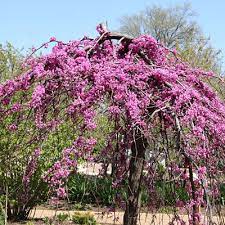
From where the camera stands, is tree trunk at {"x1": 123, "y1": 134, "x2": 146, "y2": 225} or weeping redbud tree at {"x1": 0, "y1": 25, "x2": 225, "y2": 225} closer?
weeping redbud tree at {"x1": 0, "y1": 25, "x2": 225, "y2": 225}

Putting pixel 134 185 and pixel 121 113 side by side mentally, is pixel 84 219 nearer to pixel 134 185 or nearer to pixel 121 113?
pixel 134 185

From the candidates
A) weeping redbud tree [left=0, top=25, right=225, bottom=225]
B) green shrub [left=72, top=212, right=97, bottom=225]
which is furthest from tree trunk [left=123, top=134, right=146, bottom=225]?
green shrub [left=72, top=212, right=97, bottom=225]

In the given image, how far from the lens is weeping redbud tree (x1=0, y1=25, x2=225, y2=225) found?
336 cm

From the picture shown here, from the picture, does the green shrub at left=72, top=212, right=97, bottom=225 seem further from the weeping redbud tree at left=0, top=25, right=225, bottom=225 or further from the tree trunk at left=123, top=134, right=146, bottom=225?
the weeping redbud tree at left=0, top=25, right=225, bottom=225

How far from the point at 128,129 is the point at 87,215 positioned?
205 inches

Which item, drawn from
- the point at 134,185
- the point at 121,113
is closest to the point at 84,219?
the point at 134,185

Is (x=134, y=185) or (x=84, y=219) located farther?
(x=84, y=219)

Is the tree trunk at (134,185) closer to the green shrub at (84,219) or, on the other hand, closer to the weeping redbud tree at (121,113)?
the weeping redbud tree at (121,113)

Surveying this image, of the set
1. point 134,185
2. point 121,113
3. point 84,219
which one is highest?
point 84,219

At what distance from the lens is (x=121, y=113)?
3.44 m

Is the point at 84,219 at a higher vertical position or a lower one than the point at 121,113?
higher

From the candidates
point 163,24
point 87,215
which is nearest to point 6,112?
point 87,215

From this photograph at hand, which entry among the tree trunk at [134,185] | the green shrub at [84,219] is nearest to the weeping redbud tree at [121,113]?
the tree trunk at [134,185]

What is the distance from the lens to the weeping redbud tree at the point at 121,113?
11.0 feet
